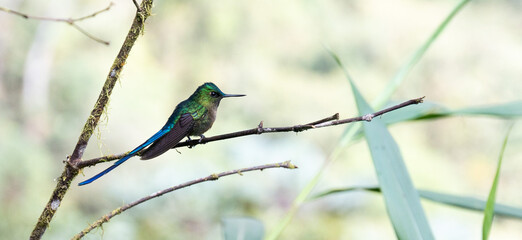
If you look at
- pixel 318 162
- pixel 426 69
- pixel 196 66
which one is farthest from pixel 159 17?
pixel 426 69

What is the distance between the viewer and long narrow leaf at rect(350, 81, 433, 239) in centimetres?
81

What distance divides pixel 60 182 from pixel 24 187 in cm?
640

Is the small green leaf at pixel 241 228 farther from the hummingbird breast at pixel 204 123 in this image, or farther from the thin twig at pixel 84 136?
the thin twig at pixel 84 136

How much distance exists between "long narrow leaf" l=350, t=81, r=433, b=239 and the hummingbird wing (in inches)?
12.1

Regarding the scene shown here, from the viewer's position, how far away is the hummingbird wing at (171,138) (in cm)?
53

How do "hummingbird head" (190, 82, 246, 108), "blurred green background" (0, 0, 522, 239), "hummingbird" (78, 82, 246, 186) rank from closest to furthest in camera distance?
"hummingbird" (78, 82, 246, 186), "hummingbird head" (190, 82, 246, 108), "blurred green background" (0, 0, 522, 239)

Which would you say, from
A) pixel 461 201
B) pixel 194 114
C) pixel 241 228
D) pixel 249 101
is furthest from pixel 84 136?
pixel 249 101

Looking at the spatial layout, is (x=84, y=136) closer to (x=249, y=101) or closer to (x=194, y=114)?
(x=194, y=114)

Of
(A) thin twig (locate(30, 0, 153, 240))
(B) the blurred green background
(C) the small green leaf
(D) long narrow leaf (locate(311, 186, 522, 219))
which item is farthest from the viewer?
(B) the blurred green background

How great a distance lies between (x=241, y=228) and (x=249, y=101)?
22.1 ft

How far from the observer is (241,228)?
3.08 ft

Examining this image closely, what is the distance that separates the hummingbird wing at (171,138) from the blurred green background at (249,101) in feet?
12.7

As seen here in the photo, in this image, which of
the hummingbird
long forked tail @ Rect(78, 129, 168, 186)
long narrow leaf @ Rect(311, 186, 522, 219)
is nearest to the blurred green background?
long narrow leaf @ Rect(311, 186, 522, 219)

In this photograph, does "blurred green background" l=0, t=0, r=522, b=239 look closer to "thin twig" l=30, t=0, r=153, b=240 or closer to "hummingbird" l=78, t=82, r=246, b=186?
"hummingbird" l=78, t=82, r=246, b=186
